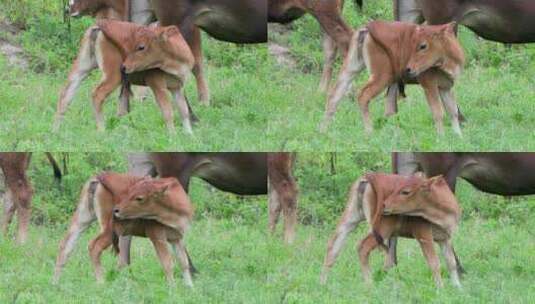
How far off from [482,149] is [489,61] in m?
2.72

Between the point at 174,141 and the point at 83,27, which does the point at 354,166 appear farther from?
the point at 83,27

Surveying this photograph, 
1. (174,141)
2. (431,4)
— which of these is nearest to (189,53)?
(174,141)

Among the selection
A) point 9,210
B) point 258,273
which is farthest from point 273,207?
point 9,210

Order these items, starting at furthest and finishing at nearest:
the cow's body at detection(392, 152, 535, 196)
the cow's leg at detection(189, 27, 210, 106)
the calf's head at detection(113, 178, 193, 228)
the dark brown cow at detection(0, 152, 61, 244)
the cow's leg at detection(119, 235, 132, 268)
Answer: the dark brown cow at detection(0, 152, 61, 244)
the cow's leg at detection(189, 27, 210, 106)
the cow's body at detection(392, 152, 535, 196)
the cow's leg at detection(119, 235, 132, 268)
the calf's head at detection(113, 178, 193, 228)

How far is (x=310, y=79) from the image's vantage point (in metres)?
20.0

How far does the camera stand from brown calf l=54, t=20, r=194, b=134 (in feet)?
61.3

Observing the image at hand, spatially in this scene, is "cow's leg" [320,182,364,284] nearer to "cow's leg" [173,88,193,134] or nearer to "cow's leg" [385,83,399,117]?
"cow's leg" [385,83,399,117]

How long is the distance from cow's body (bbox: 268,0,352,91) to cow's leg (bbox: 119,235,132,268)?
6.33ft

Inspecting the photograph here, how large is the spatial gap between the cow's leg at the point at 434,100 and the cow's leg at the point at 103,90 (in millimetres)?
2200

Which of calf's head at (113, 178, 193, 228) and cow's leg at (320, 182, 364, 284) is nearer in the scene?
calf's head at (113, 178, 193, 228)

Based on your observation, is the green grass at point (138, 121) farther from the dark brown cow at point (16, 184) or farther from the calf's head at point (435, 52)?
the calf's head at point (435, 52)

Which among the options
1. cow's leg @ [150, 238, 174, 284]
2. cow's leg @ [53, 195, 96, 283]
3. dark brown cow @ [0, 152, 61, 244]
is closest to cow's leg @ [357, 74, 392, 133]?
cow's leg @ [150, 238, 174, 284]

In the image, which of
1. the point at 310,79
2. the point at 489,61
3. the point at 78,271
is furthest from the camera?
the point at 489,61

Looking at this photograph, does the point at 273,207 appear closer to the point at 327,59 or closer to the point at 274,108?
the point at 274,108
